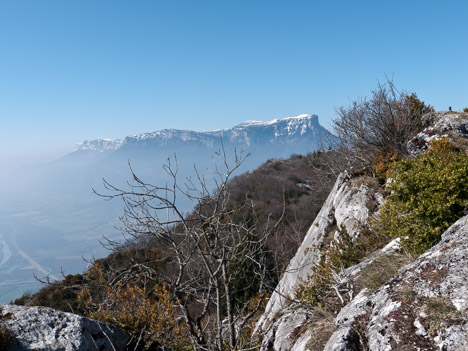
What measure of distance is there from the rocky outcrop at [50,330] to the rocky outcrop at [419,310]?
3.04 metres

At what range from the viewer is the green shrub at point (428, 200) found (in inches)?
207

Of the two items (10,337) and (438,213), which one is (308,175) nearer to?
(438,213)

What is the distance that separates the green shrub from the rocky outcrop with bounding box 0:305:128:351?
5194mm

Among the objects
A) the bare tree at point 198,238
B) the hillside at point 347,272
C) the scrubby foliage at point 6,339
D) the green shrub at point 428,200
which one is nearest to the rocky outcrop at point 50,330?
the scrubby foliage at point 6,339

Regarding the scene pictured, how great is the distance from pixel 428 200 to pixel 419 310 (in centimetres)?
295

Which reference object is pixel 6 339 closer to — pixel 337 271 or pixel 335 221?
pixel 337 271

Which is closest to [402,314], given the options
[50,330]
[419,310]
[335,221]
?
[419,310]

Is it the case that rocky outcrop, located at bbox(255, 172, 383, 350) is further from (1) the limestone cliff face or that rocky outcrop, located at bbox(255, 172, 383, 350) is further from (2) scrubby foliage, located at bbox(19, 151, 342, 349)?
(1) the limestone cliff face

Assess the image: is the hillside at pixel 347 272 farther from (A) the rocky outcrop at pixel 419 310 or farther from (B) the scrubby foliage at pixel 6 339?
(B) the scrubby foliage at pixel 6 339

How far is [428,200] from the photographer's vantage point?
17.8 ft

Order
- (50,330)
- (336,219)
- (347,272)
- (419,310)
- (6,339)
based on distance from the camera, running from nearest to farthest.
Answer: (419,310)
(6,339)
(50,330)
(347,272)
(336,219)

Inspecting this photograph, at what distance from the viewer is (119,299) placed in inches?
226

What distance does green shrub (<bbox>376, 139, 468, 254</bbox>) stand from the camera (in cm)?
527

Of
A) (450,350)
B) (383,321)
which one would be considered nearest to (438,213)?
(383,321)
